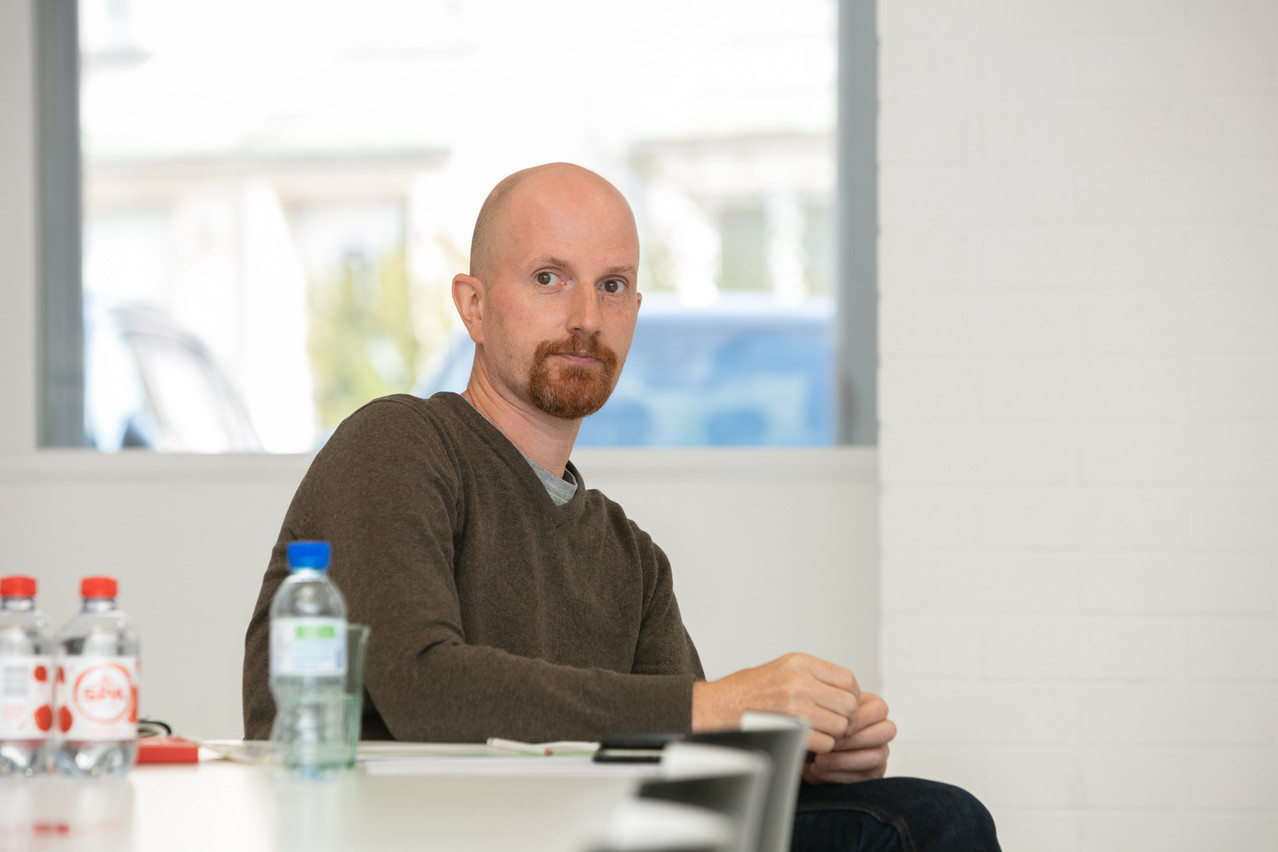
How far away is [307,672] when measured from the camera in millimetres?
1025

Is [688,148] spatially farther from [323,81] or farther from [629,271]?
[629,271]

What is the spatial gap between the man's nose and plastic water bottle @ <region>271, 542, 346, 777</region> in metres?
0.73

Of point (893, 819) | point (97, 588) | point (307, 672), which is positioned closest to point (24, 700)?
point (97, 588)

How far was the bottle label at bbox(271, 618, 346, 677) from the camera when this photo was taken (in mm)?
1022

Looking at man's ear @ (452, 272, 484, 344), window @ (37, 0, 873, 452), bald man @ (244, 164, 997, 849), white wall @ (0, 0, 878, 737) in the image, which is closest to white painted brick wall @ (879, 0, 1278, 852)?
white wall @ (0, 0, 878, 737)

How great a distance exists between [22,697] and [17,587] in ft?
0.36

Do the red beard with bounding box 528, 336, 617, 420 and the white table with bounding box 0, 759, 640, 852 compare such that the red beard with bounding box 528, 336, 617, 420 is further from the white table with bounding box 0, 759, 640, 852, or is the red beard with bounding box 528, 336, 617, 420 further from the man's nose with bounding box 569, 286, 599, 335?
the white table with bounding box 0, 759, 640, 852

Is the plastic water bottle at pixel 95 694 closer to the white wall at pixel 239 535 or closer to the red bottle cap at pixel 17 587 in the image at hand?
the red bottle cap at pixel 17 587

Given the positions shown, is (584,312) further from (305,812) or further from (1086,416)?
(1086,416)

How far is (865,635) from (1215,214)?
107cm

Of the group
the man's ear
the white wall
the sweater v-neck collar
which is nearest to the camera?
the sweater v-neck collar

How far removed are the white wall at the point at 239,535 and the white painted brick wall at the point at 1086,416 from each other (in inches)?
16.0

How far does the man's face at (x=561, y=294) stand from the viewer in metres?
1.82

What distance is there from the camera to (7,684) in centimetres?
107
